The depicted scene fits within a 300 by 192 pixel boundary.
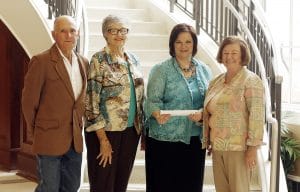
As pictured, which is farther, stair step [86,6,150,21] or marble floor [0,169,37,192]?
stair step [86,6,150,21]

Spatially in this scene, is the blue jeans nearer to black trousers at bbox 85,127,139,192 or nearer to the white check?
black trousers at bbox 85,127,139,192

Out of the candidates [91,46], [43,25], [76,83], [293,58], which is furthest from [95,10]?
[76,83]

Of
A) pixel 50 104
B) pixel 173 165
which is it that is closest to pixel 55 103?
pixel 50 104

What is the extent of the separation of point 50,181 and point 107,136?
412 millimetres

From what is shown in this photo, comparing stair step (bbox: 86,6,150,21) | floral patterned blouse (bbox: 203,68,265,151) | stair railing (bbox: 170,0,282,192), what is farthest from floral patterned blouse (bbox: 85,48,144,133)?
stair step (bbox: 86,6,150,21)

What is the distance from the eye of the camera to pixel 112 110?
2.97 m

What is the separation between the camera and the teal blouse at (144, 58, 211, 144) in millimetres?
3080

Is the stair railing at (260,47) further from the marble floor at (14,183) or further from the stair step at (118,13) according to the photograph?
the marble floor at (14,183)

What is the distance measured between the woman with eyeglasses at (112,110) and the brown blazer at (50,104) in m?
0.12

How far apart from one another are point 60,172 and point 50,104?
43 centimetres

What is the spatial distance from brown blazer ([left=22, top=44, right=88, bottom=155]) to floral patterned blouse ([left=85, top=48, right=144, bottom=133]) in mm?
92

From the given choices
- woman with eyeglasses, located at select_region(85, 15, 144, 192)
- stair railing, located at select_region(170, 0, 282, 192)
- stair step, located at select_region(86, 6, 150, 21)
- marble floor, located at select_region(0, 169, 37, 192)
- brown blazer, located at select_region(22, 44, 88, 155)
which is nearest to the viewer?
brown blazer, located at select_region(22, 44, 88, 155)

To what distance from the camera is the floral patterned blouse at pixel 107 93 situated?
9.62ft

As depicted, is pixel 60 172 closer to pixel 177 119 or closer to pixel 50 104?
pixel 50 104
